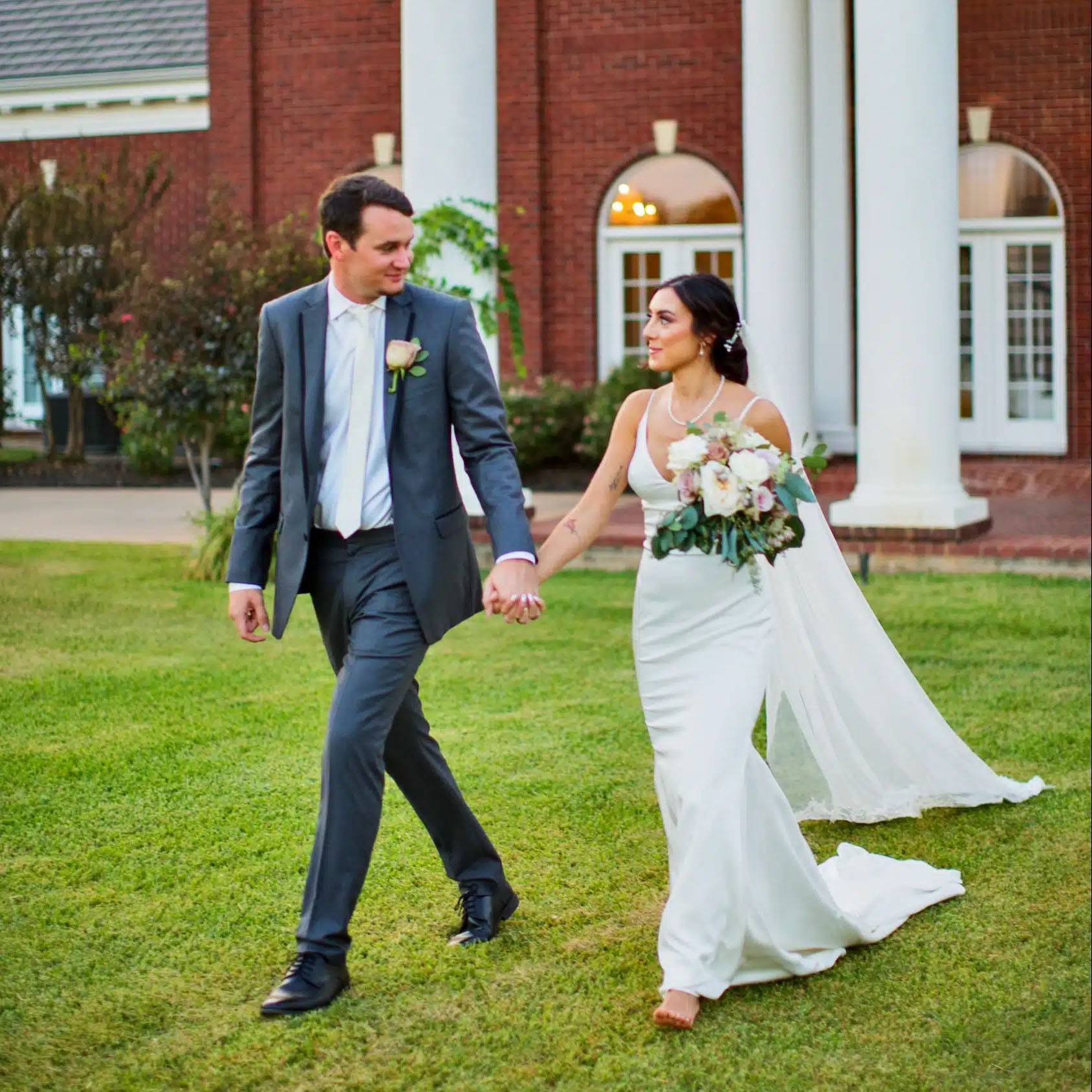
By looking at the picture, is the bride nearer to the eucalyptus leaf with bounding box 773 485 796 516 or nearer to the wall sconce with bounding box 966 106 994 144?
the eucalyptus leaf with bounding box 773 485 796 516

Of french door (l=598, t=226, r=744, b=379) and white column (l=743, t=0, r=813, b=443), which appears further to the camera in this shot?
french door (l=598, t=226, r=744, b=379)

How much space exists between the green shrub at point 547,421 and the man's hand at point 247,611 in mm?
14205

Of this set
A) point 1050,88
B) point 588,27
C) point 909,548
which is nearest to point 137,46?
point 588,27

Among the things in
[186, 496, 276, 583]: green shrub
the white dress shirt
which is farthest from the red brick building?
the white dress shirt

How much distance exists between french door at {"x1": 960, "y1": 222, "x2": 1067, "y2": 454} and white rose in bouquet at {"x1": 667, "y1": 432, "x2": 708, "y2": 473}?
1557cm

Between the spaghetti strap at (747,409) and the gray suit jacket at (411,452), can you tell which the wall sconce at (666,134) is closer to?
the spaghetti strap at (747,409)

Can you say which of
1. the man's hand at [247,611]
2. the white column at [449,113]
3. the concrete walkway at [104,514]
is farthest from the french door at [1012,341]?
the man's hand at [247,611]

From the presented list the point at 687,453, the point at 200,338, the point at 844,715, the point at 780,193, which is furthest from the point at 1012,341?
the point at 687,453

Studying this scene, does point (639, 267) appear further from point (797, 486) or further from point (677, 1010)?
point (677, 1010)

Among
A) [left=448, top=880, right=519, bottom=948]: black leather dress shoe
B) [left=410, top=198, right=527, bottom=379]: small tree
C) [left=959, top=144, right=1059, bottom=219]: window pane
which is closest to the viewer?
[left=448, top=880, right=519, bottom=948]: black leather dress shoe

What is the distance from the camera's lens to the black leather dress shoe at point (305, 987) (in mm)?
4523

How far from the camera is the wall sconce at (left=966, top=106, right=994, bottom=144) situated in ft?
63.4

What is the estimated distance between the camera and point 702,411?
5016mm

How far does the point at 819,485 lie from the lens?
673 inches
